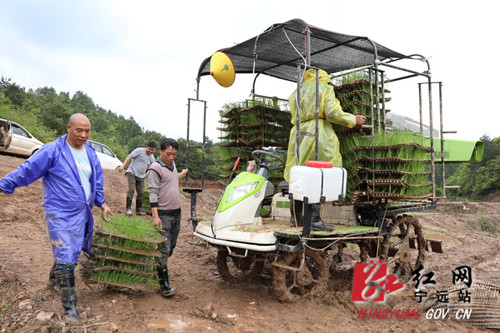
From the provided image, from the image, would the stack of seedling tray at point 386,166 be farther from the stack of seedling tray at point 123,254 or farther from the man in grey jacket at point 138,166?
the man in grey jacket at point 138,166

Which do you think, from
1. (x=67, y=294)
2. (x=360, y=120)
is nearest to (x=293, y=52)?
(x=360, y=120)

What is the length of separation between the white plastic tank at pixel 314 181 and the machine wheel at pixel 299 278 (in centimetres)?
64

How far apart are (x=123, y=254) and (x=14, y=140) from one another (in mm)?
11547

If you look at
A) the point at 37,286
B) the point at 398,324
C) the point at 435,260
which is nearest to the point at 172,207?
the point at 37,286

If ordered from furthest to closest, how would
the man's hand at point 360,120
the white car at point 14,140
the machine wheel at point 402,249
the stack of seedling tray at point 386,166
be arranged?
the white car at point 14,140
the machine wheel at point 402,249
the man's hand at point 360,120
the stack of seedling tray at point 386,166

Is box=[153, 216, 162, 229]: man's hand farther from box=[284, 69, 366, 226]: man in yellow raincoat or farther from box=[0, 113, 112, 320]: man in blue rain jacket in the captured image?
box=[284, 69, 366, 226]: man in yellow raincoat

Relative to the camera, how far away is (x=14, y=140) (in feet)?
41.6

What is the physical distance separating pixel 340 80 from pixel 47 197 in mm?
3721

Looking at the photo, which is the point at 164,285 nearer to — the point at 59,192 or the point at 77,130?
the point at 59,192

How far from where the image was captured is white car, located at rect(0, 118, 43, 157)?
12.3 metres

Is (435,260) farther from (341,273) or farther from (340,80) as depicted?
(340,80)

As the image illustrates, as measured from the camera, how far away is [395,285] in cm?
487

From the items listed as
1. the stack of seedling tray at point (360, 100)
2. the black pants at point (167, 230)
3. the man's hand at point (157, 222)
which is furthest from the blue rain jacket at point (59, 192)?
the stack of seedling tray at point (360, 100)

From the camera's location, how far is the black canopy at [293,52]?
202 inches
